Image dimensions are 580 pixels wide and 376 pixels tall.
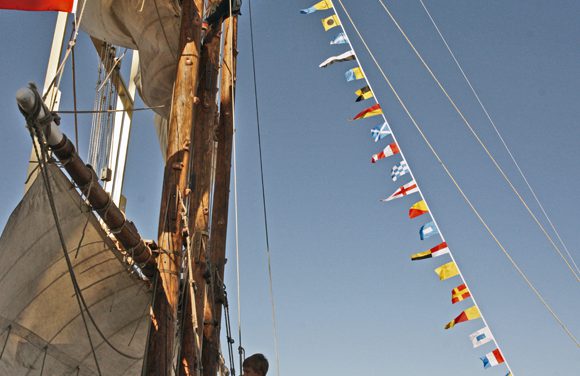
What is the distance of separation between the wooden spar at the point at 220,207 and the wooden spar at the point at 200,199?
1.56ft

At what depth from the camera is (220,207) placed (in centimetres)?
1012

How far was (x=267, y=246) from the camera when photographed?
34.5 feet

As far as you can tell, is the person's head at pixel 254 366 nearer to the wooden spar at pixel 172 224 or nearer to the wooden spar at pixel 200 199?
the wooden spar at pixel 172 224

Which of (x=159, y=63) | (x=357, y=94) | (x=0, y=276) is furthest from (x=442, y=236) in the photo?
(x=0, y=276)

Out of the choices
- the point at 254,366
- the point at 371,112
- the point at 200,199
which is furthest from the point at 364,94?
the point at 254,366

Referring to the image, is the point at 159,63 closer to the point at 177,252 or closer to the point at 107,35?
the point at 107,35

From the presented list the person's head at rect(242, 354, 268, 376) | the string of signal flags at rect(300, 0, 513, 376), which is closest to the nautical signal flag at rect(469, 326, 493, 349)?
the string of signal flags at rect(300, 0, 513, 376)

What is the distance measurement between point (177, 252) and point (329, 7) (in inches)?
197

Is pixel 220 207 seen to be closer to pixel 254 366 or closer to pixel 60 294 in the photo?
pixel 60 294

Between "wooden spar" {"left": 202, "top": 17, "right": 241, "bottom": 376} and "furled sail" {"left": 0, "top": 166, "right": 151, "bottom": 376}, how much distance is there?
2.88 ft

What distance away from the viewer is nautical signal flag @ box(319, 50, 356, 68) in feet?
34.5

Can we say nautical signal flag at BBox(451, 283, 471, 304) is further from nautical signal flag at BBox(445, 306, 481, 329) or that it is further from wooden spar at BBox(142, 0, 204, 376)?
wooden spar at BBox(142, 0, 204, 376)

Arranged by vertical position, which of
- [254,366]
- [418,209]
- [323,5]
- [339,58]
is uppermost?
[323,5]

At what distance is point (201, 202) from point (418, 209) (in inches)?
114
